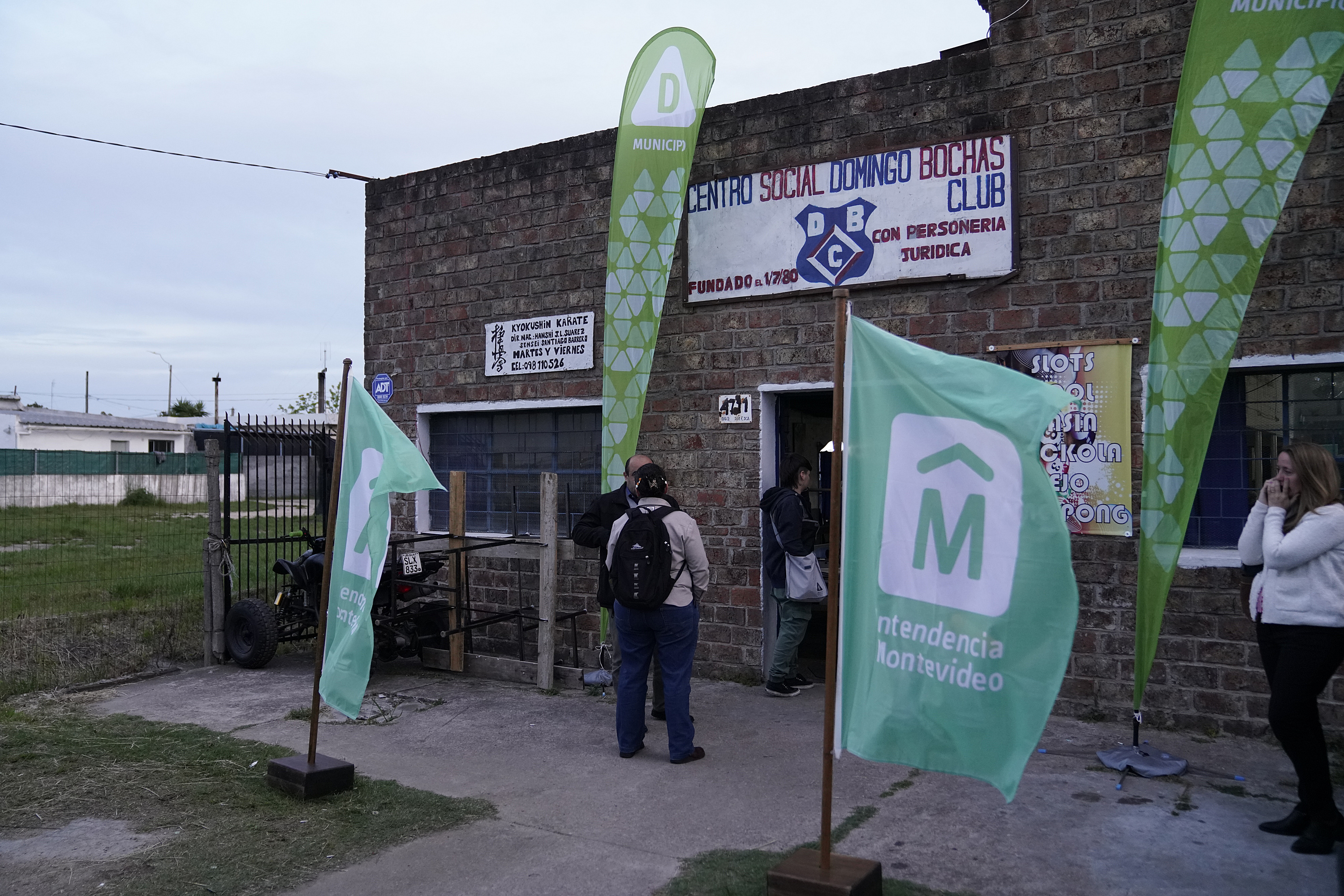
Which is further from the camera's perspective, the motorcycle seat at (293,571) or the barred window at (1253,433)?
the motorcycle seat at (293,571)

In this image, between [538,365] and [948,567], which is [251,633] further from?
[948,567]

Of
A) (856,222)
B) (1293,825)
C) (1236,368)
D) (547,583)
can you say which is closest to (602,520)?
(547,583)

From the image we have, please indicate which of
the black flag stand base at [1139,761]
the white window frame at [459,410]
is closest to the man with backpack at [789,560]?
the white window frame at [459,410]

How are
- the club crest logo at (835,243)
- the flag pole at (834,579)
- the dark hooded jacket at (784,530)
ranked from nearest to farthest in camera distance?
the flag pole at (834,579), the dark hooded jacket at (784,530), the club crest logo at (835,243)

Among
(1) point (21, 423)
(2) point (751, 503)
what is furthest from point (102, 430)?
(2) point (751, 503)

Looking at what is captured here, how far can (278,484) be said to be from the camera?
9.73 meters

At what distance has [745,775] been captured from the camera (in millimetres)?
5844

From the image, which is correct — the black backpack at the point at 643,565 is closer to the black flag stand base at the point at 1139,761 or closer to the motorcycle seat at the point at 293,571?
the black flag stand base at the point at 1139,761

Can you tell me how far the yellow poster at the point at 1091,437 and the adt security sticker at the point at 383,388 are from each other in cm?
617

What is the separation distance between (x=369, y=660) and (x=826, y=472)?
552 cm

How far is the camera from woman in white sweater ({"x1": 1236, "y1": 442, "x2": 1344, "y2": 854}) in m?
4.60

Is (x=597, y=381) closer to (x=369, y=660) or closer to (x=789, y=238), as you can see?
(x=789, y=238)

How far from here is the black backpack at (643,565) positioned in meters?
5.99

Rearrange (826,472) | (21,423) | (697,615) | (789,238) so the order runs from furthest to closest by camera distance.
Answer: (21,423) → (826,472) → (789,238) → (697,615)
